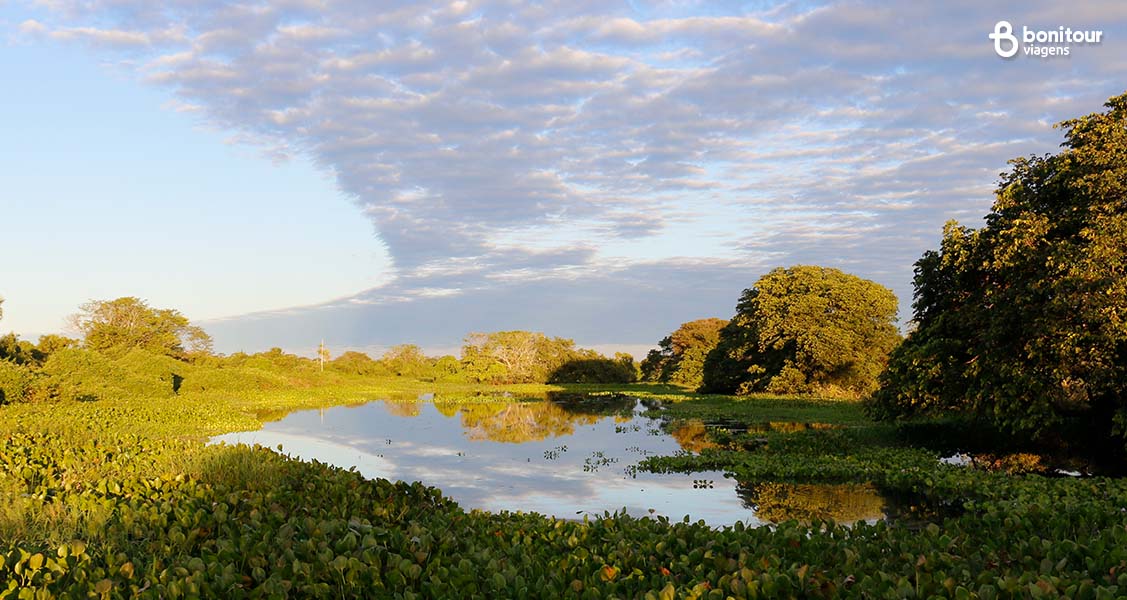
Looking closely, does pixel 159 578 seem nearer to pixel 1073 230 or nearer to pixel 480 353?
pixel 1073 230

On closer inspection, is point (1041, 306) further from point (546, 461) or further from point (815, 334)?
point (815, 334)

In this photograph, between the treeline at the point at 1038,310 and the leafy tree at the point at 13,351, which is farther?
the leafy tree at the point at 13,351

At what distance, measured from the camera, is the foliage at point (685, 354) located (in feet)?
252

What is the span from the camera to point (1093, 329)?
53.6 ft

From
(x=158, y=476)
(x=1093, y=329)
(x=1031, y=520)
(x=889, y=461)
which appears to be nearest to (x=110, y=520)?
Answer: (x=158, y=476)

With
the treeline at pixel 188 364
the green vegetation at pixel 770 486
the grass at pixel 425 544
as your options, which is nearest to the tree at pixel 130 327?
the treeline at pixel 188 364

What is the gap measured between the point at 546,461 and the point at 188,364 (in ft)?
167

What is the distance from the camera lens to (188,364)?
62844 millimetres

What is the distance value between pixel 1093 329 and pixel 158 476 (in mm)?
18286

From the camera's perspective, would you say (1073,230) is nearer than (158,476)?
No

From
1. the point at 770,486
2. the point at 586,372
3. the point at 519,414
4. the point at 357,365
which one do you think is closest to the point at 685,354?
the point at 586,372

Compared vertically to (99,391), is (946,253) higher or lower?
higher

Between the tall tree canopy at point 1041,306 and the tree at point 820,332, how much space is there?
25967 millimetres

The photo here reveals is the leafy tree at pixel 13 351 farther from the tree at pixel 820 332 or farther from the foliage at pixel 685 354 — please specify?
the foliage at pixel 685 354
